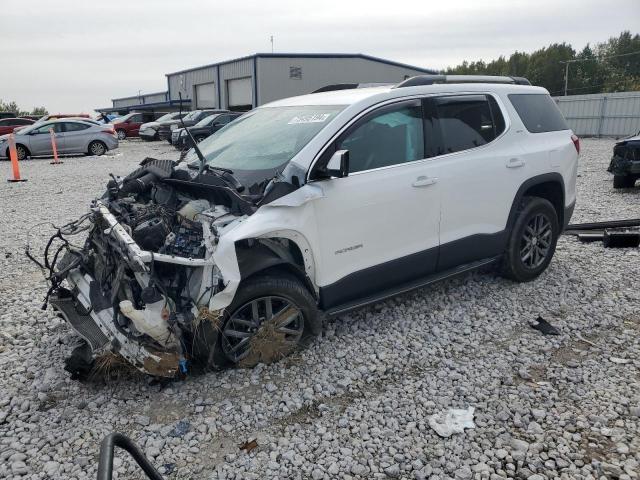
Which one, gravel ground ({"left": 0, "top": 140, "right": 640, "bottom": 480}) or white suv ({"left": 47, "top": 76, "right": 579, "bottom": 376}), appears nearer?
gravel ground ({"left": 0, "top": 140, "right": 640, "bottom": 480})

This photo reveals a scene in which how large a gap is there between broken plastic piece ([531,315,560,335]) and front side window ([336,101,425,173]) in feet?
5.88

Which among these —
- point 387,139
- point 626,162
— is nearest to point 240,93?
point 626,162

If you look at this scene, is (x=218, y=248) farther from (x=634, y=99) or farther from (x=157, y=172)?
(x=634, y=99)

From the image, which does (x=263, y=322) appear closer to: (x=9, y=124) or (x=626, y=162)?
(x=626, y=162)

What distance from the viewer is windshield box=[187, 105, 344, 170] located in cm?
404

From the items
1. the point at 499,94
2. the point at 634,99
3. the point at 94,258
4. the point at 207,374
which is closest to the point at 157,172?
the point at 94,258

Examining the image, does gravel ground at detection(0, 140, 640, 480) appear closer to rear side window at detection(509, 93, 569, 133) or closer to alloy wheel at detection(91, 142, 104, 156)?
rear side window at detection(509, 93, 569, 133)

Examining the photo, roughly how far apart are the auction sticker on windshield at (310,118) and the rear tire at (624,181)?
8.87 meters

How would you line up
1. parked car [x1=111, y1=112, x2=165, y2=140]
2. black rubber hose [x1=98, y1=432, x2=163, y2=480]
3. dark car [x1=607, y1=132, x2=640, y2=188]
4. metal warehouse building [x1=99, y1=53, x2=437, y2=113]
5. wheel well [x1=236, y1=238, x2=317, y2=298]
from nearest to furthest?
black rubber hose [x1=98, y1=432, x2=163, y2=480] < wheel well [x1=236, y1=238, x2=317, y2=298] < dark car [x1=607, y1=132, x2=640, y2=188] < parked car [x1=111, y1=112, x2=165, y2=140] < metal warehouse building [x1=99, y1=53, x2=437, y2=113]

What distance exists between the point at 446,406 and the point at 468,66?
291ft

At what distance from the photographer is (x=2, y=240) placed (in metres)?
7.48

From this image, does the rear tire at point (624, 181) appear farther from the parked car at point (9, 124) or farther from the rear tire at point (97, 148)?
the parked car at point (9, 124)

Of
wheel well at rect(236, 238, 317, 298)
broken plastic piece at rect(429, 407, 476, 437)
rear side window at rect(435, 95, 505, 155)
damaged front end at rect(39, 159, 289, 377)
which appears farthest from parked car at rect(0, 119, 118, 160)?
broken plastic piece at rect(429, 407, 476, 437)

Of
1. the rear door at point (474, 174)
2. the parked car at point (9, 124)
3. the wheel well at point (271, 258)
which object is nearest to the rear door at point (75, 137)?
the parked car at point (9, 124)
